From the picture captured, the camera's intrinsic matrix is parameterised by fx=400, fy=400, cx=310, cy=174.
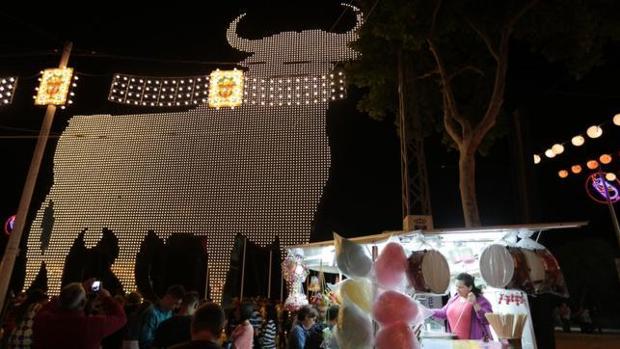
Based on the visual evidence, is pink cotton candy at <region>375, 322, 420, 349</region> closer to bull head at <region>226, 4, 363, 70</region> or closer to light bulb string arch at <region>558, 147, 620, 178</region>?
light bulb string arch at <region>558, 147, 620, 178</region>

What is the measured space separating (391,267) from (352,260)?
1.36ft

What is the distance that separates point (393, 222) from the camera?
13.0m

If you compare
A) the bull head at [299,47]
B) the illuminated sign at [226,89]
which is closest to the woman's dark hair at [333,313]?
the illuminated sign at [226,89]

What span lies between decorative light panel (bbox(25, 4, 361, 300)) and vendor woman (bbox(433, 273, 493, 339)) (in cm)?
783

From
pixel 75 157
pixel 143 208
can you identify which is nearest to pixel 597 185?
pixel 143 208

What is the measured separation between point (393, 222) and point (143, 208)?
8.32 metres

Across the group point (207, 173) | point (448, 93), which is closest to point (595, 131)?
point (448, 93)

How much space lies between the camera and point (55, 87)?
917 centimetres

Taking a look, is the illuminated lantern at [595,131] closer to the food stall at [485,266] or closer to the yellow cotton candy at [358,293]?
the food stall at [485,266]

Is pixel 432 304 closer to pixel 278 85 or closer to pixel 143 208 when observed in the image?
pixel 278 85

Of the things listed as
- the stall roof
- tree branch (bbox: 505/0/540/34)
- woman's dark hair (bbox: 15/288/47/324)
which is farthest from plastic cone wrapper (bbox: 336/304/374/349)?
tree branch (bbox: 505/0/540/34)

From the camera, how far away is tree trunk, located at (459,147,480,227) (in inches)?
278

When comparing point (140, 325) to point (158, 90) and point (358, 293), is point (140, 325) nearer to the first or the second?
point (358, 293)

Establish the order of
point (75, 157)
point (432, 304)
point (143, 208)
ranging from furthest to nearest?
point (75, 157) < point (143, 208) < point (432, 304)
